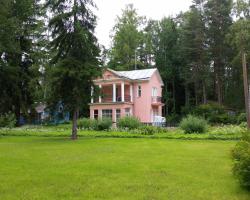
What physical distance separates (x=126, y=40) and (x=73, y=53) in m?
37.3

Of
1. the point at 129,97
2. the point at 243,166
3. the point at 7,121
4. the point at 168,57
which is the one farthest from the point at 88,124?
the point at 168,57

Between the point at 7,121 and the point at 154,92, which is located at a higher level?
the point at 154,92

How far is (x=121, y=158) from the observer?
12.9 meters

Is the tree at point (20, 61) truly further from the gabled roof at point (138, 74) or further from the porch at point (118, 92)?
the gabled roof at point (138, 74)

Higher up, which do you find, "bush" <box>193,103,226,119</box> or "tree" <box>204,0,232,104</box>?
"tree" <box>204,0,232,104</box>

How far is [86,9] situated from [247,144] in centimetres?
1791

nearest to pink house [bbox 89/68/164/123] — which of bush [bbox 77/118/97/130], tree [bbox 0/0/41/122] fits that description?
tree [bbox 0/0/41/122]

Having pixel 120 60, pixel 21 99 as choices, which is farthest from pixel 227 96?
pixel 21 99

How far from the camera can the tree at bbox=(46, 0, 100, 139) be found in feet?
76.6

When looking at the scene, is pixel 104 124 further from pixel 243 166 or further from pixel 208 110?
pixel 243 166

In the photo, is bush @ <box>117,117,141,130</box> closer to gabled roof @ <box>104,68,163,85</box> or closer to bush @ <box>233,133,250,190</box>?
gabled roof @ <box>104,68,163,85</box>

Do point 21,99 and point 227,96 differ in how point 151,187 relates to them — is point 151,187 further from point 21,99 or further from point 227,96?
point 227,96

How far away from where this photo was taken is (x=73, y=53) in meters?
24.1

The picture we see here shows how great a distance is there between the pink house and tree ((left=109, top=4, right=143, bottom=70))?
1106 cm
